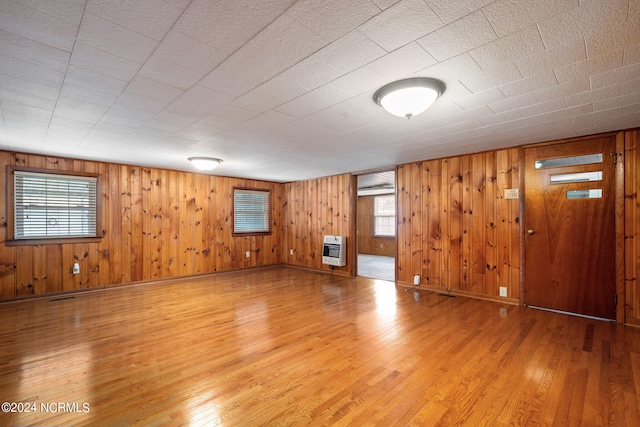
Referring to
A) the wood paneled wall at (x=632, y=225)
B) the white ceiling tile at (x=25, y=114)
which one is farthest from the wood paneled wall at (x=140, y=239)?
the wood paneled wall at (x=632, y=225)

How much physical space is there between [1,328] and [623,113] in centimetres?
688

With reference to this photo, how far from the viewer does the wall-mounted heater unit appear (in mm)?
6203

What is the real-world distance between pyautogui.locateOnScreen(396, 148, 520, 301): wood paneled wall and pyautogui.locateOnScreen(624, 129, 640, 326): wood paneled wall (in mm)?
1047

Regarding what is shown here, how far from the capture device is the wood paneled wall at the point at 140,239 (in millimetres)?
4406

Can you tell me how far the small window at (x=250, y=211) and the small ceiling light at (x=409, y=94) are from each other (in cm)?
525

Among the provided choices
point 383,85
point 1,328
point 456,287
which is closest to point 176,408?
point 383,85

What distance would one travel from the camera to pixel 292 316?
354 centimetres

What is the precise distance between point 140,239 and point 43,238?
1.33 m

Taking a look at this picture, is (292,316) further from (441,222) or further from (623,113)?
(623,113)

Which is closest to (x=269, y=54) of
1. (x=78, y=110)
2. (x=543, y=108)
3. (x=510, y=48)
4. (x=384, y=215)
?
(x=510, y=48)

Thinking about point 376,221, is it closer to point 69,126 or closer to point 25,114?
point 69,126

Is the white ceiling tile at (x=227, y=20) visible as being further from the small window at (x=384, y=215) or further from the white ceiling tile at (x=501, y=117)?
the small window at (x=384, y=215)

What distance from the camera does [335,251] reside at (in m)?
6.29

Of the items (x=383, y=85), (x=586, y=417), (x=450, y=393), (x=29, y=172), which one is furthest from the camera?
(x=29, y=172)
